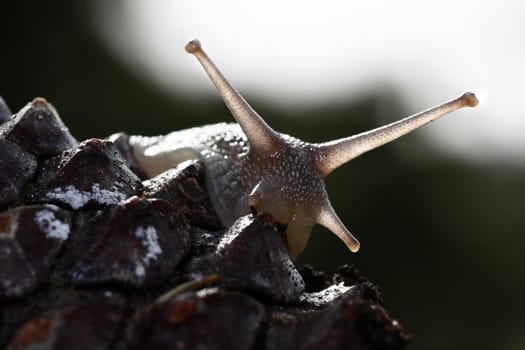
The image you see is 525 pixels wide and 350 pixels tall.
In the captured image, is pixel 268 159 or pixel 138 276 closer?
pixel 138 276

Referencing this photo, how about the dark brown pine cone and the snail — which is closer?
the dark brown pine cone

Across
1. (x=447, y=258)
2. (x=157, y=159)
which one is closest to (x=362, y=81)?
(x=447, y=258)

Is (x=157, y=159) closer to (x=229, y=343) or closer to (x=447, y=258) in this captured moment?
(x=229, y=343)

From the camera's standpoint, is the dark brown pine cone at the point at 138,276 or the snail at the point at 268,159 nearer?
the dark brown pine cone at the point at 138,276
